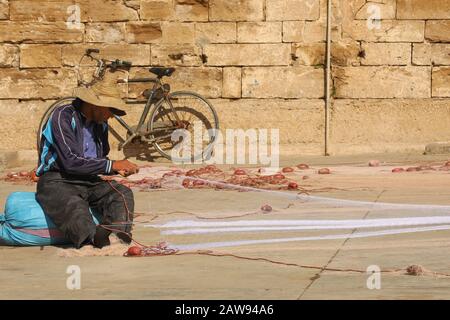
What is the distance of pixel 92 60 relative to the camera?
12969mm

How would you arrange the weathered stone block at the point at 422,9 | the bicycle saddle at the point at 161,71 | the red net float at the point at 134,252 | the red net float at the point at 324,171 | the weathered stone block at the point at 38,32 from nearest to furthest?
the red net float at the point at 134,252 < the red net float at the point at 324,171 < the bicycle saddle at the point at 161,71 < the weathered stone block at the point at 422,9 < the weathered stone block at the point at 38,32

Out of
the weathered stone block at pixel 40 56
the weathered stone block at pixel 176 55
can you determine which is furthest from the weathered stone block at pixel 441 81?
the weathered stone block at pixel 40 56

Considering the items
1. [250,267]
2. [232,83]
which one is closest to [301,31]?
[232,83]

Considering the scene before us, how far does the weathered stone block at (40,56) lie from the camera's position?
42.9 feet

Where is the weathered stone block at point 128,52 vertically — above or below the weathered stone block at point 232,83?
above

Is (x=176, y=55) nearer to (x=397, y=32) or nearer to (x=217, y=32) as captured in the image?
(x=217, y=32)

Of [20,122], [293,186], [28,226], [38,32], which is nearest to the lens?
[28,226]

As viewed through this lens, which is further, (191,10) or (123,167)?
(191,10)

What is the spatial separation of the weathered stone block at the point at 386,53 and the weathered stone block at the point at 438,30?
335mm

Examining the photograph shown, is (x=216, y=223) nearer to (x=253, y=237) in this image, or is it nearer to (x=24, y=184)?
(x=253, y=237)

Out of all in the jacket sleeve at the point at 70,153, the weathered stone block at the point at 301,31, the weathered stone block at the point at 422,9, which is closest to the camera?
the jacket sleeve at the point at 70,153

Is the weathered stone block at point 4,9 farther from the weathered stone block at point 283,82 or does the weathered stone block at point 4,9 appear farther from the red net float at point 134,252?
the red net float at point 134,252

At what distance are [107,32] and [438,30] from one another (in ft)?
14.4

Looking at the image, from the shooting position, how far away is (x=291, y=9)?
505 inches
